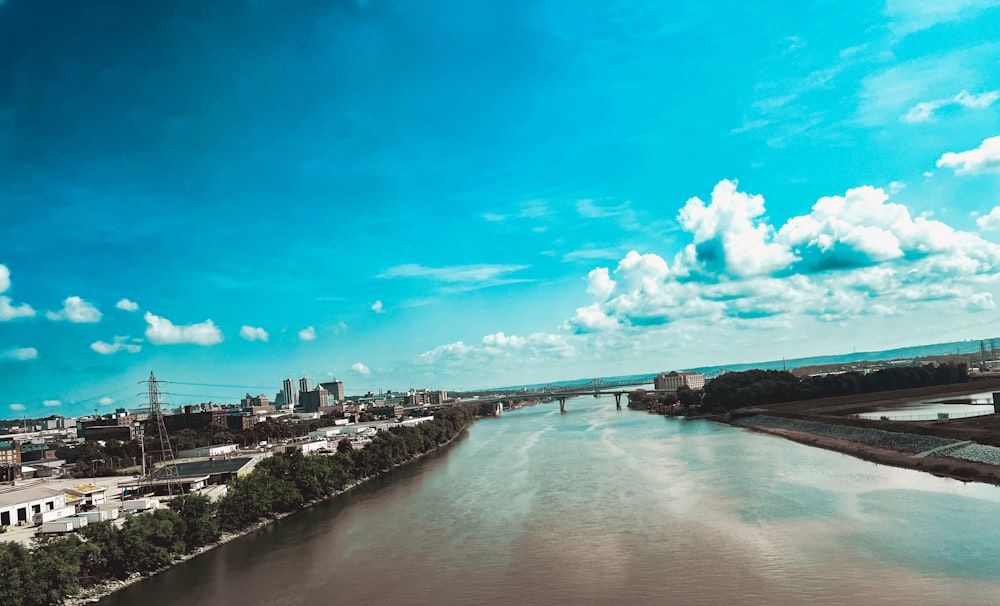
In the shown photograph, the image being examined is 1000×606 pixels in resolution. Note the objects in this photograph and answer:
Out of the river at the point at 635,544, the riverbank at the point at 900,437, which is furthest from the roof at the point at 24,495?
the riverbank at the point at 900,437

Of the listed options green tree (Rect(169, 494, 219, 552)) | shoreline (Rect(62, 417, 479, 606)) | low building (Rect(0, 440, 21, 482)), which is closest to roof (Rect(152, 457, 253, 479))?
shoreline (Rect(62, 417, 479, 606))

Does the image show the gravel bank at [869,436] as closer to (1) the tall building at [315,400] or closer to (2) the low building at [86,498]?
(2) the low building at [86,498]

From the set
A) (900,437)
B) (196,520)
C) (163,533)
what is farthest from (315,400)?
(163,533)

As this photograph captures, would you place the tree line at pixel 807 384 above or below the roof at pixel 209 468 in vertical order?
below

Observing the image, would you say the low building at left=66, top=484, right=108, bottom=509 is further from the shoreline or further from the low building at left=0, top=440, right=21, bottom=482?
the low building at left=0, top=440, right=21, bottom=482

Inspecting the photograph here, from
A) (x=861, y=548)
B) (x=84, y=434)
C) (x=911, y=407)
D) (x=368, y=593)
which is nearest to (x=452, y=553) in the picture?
(x=368, y=593)

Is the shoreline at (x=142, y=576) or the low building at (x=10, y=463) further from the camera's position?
the low building at (x=10, y=463)

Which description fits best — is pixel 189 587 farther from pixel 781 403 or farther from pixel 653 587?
pixel 781 403
